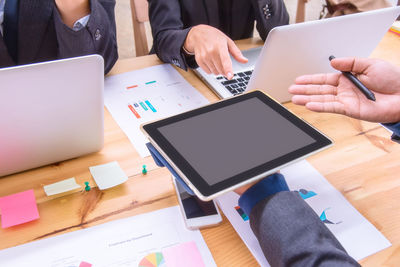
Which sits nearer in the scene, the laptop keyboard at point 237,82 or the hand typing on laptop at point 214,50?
the hand typing on laptop at point 214,50

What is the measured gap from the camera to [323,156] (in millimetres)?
783

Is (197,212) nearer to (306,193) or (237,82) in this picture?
(306,193)

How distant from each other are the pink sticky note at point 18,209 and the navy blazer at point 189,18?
0.57 metres

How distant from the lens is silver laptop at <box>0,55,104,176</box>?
1.73 feet

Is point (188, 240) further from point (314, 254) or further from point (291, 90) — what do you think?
point (291, 90)

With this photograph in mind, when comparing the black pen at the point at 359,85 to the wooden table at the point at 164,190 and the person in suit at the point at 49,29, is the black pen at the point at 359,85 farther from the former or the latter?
the person in suit at the point at 49,29

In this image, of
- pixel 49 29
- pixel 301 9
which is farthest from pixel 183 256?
pixel 301 9

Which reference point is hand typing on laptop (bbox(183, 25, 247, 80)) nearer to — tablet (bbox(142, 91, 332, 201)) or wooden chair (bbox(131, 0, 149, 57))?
tablet (bbox(142, 91, 332, 201))

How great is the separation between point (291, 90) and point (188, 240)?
45cm

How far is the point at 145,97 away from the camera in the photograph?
0.92 m

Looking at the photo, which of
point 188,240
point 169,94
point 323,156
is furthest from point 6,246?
point 323,156

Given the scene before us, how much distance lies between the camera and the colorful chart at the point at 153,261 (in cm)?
54

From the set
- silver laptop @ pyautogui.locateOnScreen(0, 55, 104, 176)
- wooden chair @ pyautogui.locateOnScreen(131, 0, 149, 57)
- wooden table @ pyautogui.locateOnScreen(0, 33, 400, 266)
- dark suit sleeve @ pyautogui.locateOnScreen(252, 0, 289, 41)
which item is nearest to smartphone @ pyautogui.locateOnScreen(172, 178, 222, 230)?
wooden table @ pyautogui.locateOnScreen(0, 33, 400, 266)

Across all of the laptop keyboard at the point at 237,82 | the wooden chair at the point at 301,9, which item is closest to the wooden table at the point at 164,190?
the laptop keyboard at the point at 237,82
